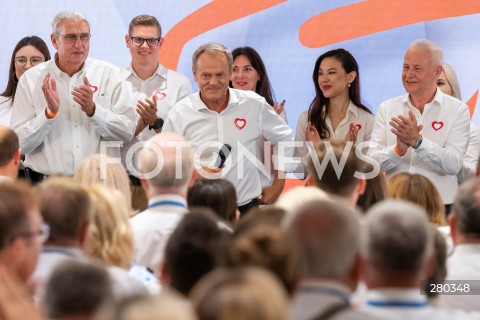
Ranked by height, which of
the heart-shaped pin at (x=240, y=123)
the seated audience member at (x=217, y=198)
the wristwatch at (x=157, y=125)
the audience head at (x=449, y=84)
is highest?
the audience head at (x=449, y=84)

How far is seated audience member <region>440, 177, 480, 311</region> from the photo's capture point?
3674 mm

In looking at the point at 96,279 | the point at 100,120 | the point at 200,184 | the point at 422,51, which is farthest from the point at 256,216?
the point at 422,51

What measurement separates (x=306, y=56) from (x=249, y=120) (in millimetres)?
1239

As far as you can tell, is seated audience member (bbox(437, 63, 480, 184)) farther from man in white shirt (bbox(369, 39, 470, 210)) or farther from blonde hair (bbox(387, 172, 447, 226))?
blonde hair (bbox(387, 172, 447, 226))

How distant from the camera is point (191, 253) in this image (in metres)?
3.11

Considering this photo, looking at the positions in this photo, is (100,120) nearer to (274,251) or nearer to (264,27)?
(264,27)

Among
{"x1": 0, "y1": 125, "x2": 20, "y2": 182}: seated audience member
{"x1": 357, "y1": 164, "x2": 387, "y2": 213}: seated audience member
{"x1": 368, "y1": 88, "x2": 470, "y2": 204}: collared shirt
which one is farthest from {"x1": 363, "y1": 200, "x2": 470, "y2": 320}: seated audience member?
{"x1": 368, "y1": 88, "x2": 470, "y2": 204}: collared shirt

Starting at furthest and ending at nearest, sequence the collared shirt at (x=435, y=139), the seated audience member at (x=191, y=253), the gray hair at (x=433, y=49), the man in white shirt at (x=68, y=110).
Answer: the gray hair at (x=433, y=49), the collared shirt at (x=435, y=139), the man in white shirt at (x=68, y=110), the seated audience member at (x=191, y=253)

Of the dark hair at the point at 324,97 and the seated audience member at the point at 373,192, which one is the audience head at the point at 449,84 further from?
the seated audience member at the point at 373,192

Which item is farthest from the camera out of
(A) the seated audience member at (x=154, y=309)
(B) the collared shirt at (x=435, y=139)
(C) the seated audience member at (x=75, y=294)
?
(B) the collared shirt at (x=435, y=139)

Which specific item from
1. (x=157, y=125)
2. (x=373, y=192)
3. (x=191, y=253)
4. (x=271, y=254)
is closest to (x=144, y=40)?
(x=157, y=125)

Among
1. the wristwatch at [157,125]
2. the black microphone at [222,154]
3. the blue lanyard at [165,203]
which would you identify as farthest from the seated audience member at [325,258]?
the wristwatch at [157,125]

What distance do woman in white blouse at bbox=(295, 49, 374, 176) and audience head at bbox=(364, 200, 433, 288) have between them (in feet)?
12.6

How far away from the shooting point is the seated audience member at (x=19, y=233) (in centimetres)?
296
